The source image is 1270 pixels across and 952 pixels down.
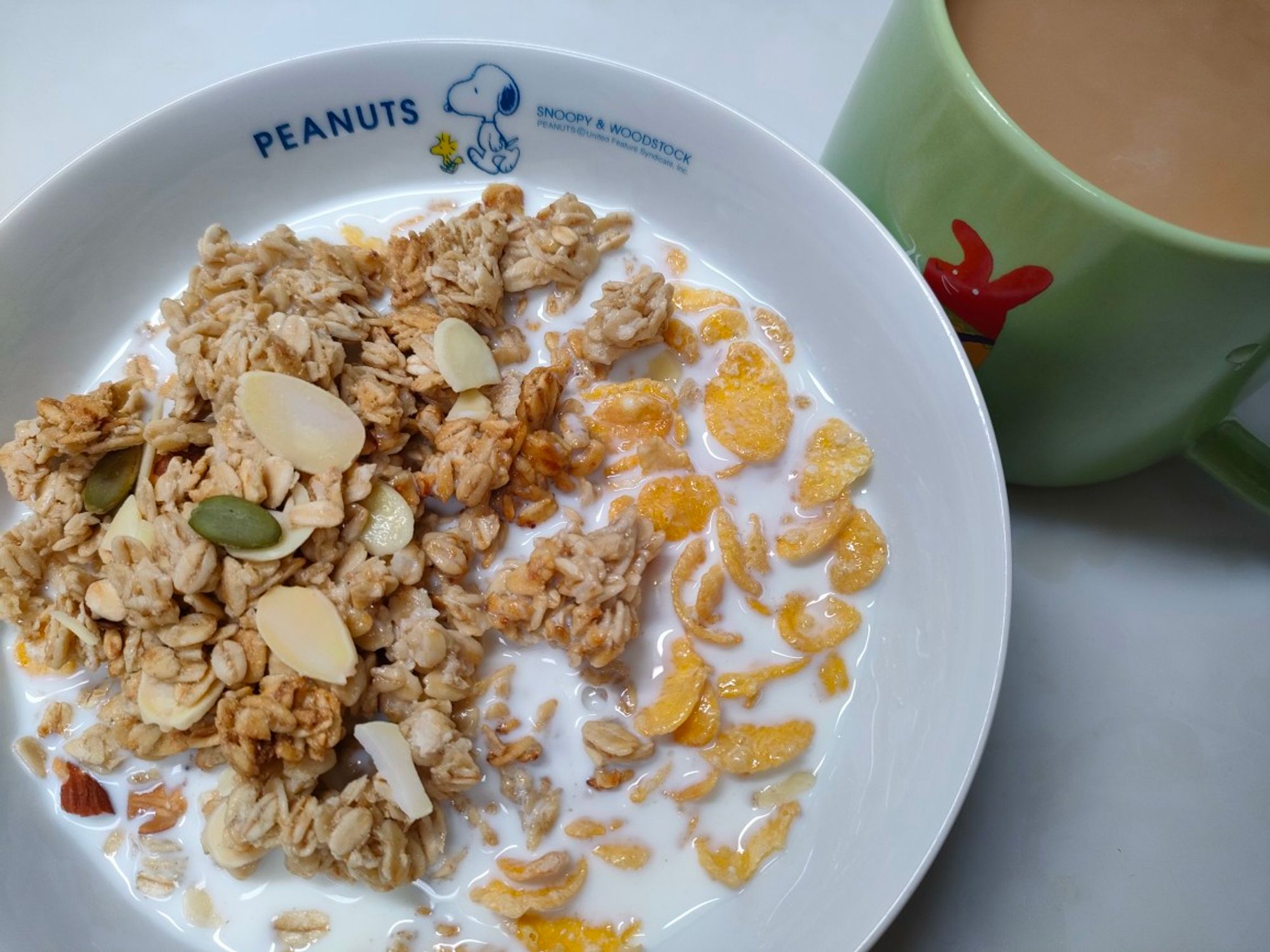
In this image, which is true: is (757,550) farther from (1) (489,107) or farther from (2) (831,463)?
(1) (489,107)

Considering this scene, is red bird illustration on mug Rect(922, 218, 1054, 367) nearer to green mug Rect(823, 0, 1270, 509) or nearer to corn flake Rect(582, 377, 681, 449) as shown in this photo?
green mug Rect(823, 0, 1270, 509)

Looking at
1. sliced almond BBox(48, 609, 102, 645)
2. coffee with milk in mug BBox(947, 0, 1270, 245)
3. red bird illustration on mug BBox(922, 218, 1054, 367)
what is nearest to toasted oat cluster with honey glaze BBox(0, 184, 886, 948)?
sliced almond BBox(48, 609, 102, 645)

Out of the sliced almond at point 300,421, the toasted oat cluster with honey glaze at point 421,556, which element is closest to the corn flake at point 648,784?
the toasted oat cluster with honey glaze at point 421,556

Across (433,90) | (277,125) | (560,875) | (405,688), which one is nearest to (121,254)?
(277,125)

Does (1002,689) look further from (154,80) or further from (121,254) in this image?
(154,80)

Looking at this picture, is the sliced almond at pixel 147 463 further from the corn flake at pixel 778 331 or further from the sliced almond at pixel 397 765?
the corn flake at pixel 778 331

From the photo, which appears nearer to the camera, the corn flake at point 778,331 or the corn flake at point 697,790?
the corn flake at point 697,790
